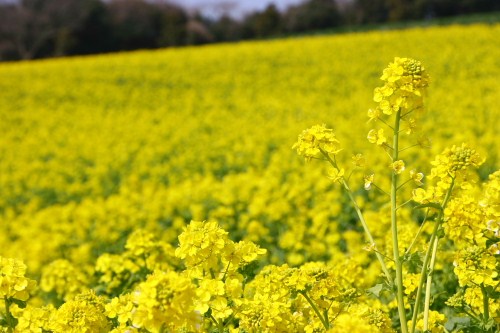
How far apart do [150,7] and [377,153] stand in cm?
3384

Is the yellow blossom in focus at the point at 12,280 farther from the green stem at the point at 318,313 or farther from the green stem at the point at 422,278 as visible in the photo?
the green stem at the point at 422,278

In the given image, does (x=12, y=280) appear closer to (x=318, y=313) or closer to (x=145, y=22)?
(x=318, y=313)

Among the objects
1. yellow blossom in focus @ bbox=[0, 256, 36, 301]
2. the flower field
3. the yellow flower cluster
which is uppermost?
the yellow flower cluster

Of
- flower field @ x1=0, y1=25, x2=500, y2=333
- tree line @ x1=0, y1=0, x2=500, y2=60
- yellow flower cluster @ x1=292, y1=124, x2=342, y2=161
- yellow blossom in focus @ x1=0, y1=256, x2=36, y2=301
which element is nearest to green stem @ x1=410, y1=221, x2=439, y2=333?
flower field @ x1=0, y1=25, x2=500, y2=333

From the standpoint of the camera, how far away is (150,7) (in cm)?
3881

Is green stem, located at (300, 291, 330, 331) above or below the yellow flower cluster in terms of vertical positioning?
below

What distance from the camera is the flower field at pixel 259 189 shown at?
2.03 m

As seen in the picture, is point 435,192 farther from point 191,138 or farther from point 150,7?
point 150,7

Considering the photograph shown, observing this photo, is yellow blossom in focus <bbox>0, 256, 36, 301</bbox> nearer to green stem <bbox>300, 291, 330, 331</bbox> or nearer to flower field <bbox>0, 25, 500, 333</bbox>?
flower field <bbox>0, 25, 500, 333</bbox>

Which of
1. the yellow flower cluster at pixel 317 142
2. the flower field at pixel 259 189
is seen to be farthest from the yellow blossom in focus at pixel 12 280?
the yellow flower cluster at pixel 317 142

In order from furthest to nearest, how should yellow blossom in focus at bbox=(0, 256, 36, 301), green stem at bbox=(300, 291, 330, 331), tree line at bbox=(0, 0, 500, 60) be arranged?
1. tree line at bbox=(0, 0, 500, 60)
2. green stem at bbox=(300, 291, 330, 331)
3. yellow blossom in focus at bbox=(0, 256, 36, 301)

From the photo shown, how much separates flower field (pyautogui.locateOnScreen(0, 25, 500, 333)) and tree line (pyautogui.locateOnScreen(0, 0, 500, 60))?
1369 centimetres

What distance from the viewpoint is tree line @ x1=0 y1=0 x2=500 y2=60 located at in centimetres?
3481

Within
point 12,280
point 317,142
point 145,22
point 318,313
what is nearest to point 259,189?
point 317,142
